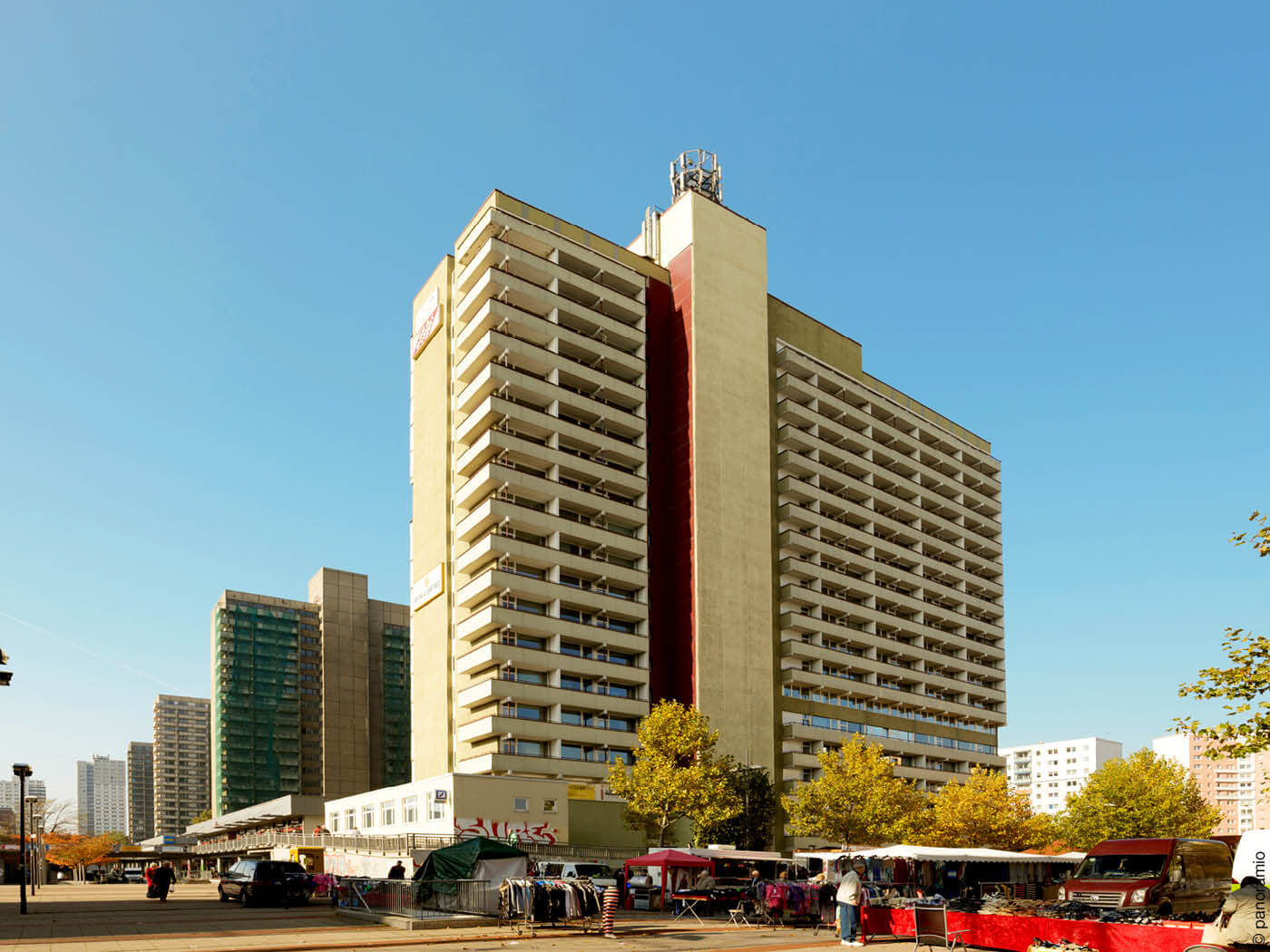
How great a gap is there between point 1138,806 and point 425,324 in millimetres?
71590

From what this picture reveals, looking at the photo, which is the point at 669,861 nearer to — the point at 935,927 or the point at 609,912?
the point at 609,912

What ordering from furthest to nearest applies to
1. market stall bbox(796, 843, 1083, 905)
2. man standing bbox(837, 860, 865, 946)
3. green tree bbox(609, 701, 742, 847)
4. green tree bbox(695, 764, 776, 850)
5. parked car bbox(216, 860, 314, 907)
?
green tree bbox(695, 764, 776, 850) → green tree bbox(609, 701, 742, 847) → parked car bbox(216, 860, 314, 907) → market stall bbox(796, 843, 1083, 905) → man standing bbox(837, 860, 865, 946)

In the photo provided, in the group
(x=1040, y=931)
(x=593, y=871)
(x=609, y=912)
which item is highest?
(x=1040, y=931)

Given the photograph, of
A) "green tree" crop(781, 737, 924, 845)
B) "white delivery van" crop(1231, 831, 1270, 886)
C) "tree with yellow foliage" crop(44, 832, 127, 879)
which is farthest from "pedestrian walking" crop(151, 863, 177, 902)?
"tree with yellow foliage" crop(44, 832, 127, 879)

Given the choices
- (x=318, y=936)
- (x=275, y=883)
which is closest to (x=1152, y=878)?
(x=318, y=936)

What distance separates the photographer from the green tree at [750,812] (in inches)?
2926

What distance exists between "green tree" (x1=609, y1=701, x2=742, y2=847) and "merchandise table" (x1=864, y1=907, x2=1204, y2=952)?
39.6 metres

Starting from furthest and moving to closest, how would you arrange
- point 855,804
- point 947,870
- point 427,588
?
point 427,588 < point 855,804 < point 947,870

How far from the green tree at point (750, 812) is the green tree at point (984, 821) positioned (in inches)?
439

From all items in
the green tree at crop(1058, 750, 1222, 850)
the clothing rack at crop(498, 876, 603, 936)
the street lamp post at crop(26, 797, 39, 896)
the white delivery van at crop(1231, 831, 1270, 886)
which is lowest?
the street lamp post at crop(26, 797, 39, 896)

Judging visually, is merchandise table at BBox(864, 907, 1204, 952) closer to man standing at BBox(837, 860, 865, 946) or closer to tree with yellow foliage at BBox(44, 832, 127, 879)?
man standing at BBox(837, 860, 865, 946)

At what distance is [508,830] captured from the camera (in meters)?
68.0

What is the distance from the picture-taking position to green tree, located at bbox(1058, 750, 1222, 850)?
93.4 m

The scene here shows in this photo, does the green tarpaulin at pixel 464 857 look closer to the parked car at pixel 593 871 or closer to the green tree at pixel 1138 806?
the parked car at pixel 593 871
